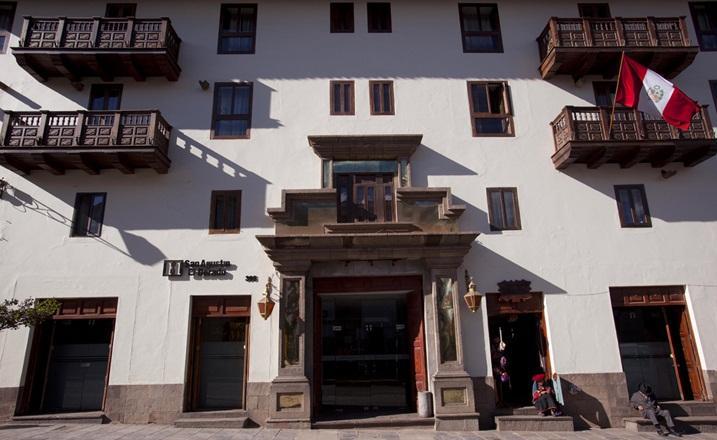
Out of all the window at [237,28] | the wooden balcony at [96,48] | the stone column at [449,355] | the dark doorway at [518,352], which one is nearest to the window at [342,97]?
the window at [237,28]

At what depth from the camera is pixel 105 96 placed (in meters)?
14.6

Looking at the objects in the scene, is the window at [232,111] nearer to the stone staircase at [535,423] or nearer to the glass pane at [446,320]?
the glass pane at [446,320]

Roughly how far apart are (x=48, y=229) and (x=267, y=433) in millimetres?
8922

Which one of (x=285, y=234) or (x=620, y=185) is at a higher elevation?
(x=620, y=185)

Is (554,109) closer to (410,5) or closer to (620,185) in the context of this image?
(620,185)

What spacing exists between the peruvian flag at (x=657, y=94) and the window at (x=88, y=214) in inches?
632

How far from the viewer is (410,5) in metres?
16.0

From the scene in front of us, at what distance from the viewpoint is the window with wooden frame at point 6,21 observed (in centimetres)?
1490

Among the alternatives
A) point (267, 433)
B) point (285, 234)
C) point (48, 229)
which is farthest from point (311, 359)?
point (48, 229)

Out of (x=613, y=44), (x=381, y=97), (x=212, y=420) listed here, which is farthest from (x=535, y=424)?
(x=613, y=44)

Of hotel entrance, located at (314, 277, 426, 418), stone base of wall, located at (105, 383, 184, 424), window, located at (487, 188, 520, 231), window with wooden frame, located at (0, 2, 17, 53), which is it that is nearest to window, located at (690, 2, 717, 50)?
window, located at (487, 188, 520, 231)

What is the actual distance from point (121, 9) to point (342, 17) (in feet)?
25.6

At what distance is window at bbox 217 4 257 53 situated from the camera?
50.2ft

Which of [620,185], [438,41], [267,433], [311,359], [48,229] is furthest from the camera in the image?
[438,41]
